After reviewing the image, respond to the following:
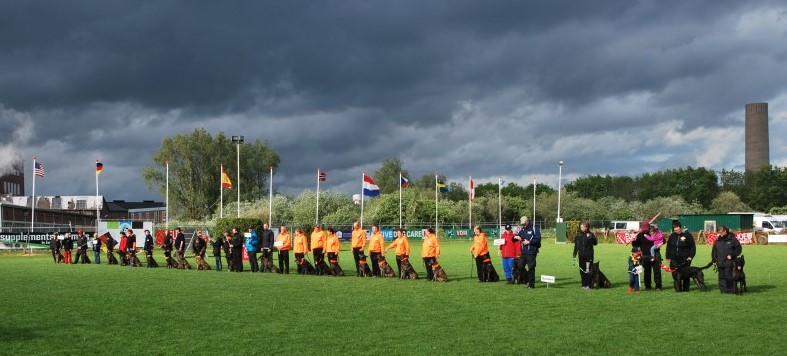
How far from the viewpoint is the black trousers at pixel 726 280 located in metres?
18.2

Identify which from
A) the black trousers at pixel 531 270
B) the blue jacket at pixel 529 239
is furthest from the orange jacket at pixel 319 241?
the black trousers at pixel 531 270

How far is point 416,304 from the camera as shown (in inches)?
642

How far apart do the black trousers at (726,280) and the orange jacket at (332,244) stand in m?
12.7

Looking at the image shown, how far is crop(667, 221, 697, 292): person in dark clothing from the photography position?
18875 mm

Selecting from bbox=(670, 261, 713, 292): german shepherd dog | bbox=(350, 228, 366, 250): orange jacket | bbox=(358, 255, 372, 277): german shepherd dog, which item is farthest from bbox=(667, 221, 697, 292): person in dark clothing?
bbox=(350, 228, 366, 250): orange jacket

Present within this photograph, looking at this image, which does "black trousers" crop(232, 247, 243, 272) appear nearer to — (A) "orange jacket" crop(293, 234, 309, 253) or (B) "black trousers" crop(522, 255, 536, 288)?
(A) "orange jacket" crop(293, 234, 309, 253)

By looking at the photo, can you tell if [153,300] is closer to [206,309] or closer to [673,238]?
[206,309]

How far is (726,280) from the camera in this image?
1828 cm

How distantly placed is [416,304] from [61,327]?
719 centimetres

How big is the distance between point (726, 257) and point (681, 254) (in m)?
1.08

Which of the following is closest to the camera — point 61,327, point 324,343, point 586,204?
point 324,343

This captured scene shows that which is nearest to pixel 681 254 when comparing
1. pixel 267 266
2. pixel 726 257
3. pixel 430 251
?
pixel 726 257

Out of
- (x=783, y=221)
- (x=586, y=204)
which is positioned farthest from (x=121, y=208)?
(x=783, y=221)

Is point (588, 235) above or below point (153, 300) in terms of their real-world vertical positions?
above
